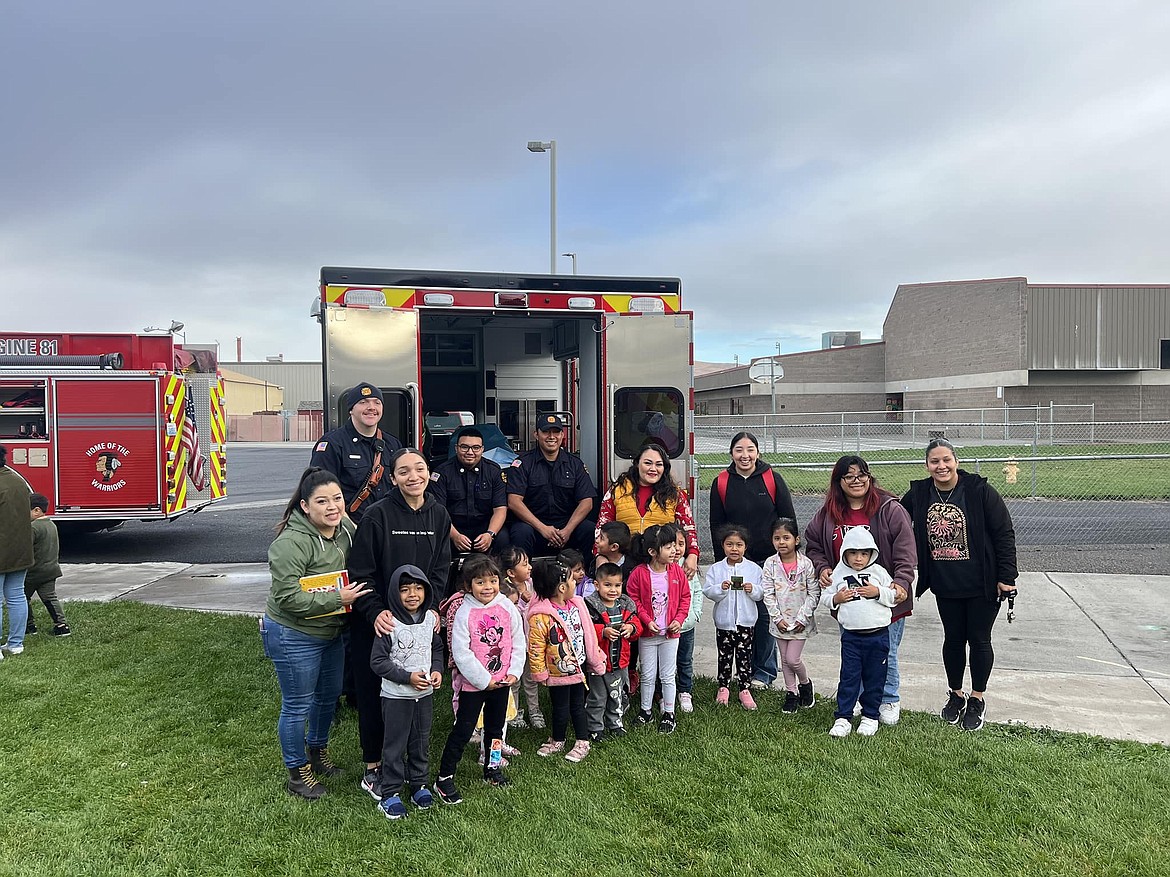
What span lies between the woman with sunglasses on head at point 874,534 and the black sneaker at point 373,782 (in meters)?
2.68

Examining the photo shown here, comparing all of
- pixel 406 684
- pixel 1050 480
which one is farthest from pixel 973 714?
pixel 1050 480

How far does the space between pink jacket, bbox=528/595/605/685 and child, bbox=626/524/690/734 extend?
487 mm

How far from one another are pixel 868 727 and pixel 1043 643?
2.77 metres

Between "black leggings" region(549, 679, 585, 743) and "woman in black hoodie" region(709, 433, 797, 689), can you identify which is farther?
"woman in black hoodie" region(709, 433, 797, 689)

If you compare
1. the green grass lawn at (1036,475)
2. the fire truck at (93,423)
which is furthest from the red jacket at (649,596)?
the green grass lawn at (1036,475)

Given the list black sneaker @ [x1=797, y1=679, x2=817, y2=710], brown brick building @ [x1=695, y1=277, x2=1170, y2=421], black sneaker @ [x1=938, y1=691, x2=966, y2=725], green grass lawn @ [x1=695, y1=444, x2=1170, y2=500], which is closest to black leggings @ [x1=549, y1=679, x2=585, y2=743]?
black sneaker @ [x1=797, y1=679, x2=817, y2=710]

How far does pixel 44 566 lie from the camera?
22.2 feet

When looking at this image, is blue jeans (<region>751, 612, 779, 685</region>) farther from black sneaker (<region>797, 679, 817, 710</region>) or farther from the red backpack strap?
the red backpack strap

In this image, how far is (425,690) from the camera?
3.81 metres

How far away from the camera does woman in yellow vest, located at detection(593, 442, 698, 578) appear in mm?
5250

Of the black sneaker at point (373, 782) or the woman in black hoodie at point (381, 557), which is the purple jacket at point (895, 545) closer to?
the woman in black hoodie at point (381, 557)

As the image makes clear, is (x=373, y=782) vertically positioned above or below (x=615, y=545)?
below

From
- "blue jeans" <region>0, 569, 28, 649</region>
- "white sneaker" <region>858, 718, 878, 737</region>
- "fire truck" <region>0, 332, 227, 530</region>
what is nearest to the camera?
"white sneaker" <region>858, 718, 878, 737</region>

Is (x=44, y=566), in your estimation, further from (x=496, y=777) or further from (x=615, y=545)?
(x=615, y=545)
